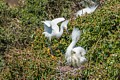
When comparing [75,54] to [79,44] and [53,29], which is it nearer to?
[79,44]

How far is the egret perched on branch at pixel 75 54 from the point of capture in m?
3.54

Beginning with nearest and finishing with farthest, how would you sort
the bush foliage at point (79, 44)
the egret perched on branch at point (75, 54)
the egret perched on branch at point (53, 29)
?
1. the bush foliage at point (79, 44)
2. the egret perched on branch at point (75, 54)
3. the egret perched on branch at point (53, 29)

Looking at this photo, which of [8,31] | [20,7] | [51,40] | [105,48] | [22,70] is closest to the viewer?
[105,48]

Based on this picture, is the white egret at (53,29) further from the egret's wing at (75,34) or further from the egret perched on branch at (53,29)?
the egret's wing at (75,34)

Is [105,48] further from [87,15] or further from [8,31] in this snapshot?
[8,31]

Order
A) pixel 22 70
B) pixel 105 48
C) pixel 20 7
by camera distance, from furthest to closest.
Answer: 1. pixel 20 7
2. pixel 22 70
3. pixel 105 48

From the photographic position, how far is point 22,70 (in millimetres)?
3707

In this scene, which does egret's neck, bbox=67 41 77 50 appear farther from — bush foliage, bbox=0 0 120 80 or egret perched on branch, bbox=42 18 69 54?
egret perched on branch, bbox=42 18 69 54

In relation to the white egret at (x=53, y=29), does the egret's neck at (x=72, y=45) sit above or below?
below

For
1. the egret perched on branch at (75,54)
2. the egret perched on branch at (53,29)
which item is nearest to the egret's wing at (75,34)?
the egret perched on branch at (75,54)

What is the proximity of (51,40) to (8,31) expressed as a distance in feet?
2.94

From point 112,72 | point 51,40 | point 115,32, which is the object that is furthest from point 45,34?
point 112,72

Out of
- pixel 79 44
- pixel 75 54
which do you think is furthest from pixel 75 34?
pixel 75 54

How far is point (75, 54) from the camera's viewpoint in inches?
142
